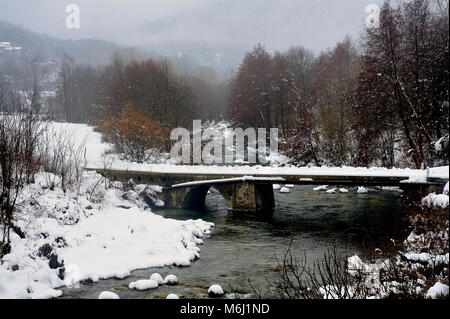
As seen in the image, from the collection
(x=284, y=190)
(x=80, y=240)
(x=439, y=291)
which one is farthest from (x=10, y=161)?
(x=284, y=190)

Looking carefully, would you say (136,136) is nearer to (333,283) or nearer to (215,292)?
(215,292)

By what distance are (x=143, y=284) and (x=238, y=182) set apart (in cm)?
1236

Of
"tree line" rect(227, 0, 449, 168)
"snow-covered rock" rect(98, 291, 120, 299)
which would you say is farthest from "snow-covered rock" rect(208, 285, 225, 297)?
"tree line" rect(227, 0, 449, 168)

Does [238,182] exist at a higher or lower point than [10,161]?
lower

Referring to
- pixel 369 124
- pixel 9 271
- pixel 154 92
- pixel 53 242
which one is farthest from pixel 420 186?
pixel 154 92

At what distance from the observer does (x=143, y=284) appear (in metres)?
8.69

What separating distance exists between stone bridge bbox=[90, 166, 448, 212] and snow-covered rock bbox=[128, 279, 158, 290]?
10549 mm

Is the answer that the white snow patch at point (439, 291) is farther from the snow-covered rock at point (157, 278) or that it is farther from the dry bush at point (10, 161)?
the dry bush at point (10, 161)

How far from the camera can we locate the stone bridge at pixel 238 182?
17.2 metres

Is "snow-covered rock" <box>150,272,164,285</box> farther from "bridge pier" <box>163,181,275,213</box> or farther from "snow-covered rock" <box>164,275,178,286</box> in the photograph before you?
"bridge pier" <box>163,181,275,213</box>

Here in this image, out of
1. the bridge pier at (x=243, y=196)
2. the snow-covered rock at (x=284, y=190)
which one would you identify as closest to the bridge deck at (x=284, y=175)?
the bridge pier at (x=243, y=196)

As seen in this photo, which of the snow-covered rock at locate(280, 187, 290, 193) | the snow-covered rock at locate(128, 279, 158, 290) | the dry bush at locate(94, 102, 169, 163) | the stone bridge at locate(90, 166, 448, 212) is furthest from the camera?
the dry bush at locate(94, 102, 169, 163)

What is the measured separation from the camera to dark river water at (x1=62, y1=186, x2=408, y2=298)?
9.02m

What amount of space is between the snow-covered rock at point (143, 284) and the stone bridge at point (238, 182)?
1055 cm
